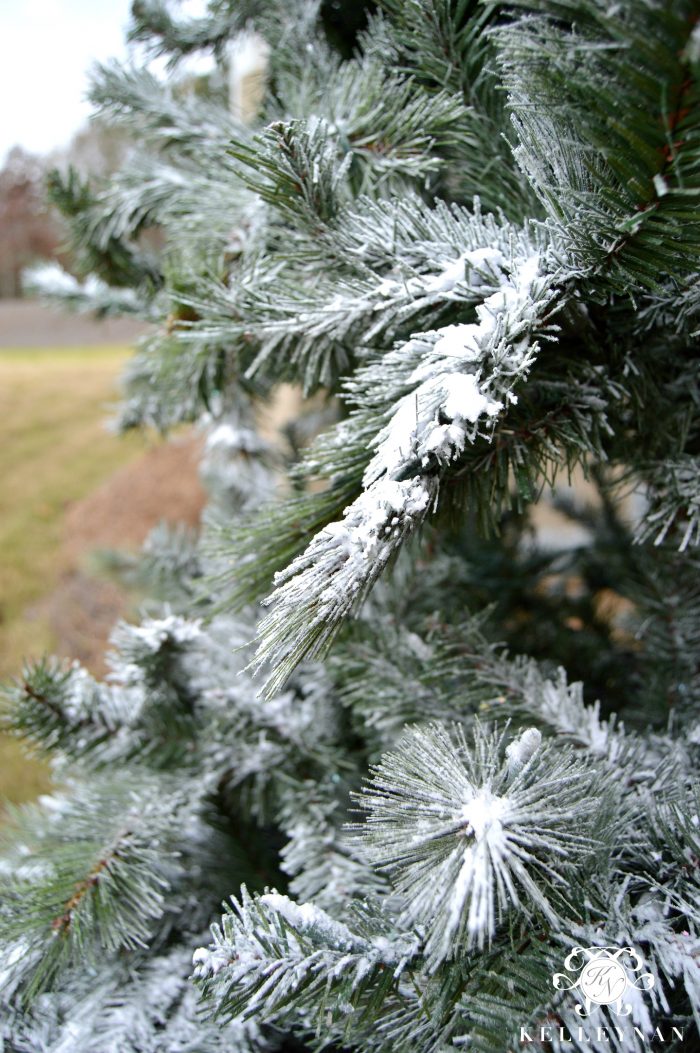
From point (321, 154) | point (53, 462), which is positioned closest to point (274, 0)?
point (321, 154)

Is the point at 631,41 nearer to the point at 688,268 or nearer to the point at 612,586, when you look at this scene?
the point at 688,268

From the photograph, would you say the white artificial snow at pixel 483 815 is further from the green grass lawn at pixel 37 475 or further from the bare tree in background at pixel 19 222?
the bare tree in background at pixel 19 222

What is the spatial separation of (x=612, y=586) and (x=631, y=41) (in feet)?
3.77

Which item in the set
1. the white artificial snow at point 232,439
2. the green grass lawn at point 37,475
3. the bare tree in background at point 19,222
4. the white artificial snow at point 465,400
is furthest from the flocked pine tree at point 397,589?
the bare tree in background at point 19,222

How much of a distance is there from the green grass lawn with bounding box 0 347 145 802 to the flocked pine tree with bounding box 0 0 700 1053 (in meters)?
1.30

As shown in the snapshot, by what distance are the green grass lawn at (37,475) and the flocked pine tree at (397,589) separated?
4.26 ft

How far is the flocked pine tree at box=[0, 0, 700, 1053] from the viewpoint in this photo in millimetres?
386

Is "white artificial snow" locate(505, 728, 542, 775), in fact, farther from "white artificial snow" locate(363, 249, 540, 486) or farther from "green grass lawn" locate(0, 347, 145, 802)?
"green grass lawn" locate(0, 347, 145, 802)

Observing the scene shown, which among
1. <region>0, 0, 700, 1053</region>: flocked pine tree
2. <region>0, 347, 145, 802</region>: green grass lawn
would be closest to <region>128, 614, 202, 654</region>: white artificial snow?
<region>0, 0, 700, 1053</region>: flocked pine tree

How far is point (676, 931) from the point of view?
0.44 m

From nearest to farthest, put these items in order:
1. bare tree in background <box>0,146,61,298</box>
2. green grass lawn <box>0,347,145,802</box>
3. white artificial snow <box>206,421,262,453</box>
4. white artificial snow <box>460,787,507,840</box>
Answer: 1. white artificial snow <box>460,787,507,840</box>
2. white artificial snow <box>206,421,262,453</box>
3. green grass lawn <box>0,347,145,802</box>
4. bare tree in background <box>0,146,61,298</box>

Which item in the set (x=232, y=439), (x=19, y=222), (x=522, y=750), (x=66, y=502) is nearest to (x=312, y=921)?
(x=522, y=750)

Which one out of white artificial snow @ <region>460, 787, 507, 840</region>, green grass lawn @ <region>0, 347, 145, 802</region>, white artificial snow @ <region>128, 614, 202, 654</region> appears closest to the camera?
white artificial snow @ <region>460, 787, 507, 840</region>

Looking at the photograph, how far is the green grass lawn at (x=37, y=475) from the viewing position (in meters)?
2.46
